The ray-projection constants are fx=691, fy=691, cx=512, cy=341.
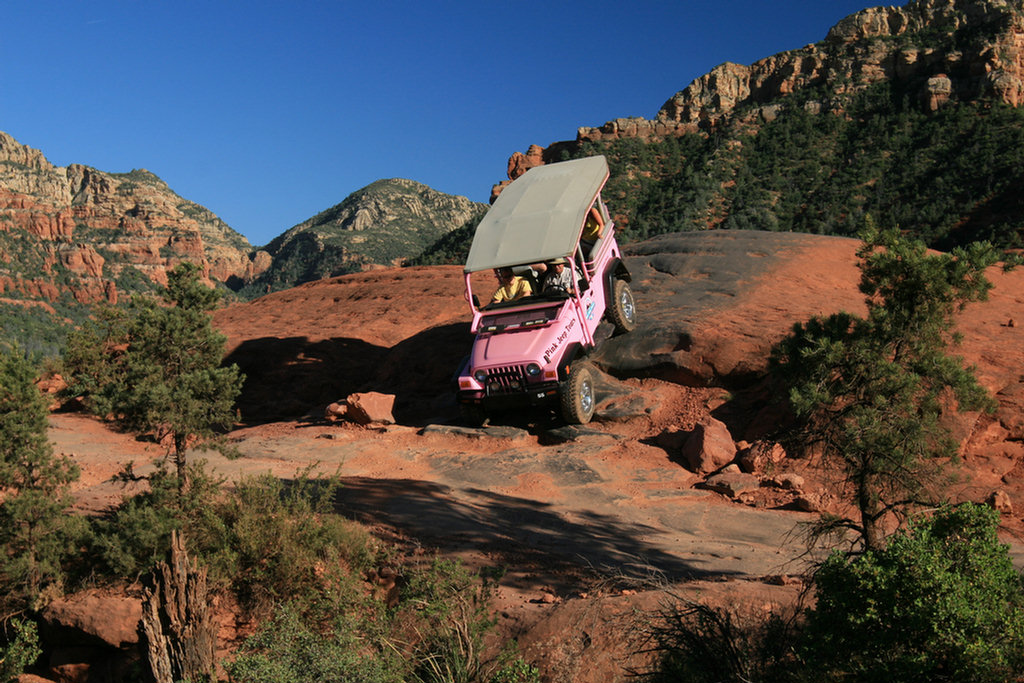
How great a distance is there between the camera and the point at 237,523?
7707mm

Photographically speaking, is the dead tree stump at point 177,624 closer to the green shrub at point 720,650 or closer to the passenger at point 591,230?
the green shrub at point 720,650

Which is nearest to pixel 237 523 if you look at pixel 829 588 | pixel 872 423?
pixel 829 588

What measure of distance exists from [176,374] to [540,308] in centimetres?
568

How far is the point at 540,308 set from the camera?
11.8 meters

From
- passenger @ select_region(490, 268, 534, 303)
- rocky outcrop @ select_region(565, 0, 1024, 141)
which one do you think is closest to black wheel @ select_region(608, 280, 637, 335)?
passenger @ select_region(490, 268, 534, 303)

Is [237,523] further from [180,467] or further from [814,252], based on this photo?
[814,252]

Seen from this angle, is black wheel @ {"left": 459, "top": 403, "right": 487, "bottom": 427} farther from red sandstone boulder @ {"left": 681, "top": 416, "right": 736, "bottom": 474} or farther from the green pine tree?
the green pine tree

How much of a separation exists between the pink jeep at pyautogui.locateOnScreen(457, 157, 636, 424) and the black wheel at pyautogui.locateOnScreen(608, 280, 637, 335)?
1.01 feet

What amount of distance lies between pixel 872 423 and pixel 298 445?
973cm

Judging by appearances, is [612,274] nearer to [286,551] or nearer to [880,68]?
[286,551]

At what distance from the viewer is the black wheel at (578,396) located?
1144 centimetres

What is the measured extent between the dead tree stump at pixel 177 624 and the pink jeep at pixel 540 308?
20.0 feet

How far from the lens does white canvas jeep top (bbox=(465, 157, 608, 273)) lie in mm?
11641

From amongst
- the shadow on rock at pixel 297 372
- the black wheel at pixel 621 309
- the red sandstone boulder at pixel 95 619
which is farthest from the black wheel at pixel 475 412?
the shadow on rock at pixel 297 372
